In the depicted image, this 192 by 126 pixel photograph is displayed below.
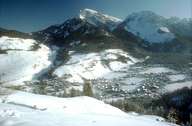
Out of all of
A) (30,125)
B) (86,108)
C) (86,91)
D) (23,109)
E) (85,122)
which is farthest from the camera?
(86,91)

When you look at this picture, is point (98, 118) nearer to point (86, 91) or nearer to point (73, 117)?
point (73, 117)

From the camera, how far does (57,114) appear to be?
1406cm

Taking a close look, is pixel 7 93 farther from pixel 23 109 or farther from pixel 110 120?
Answer: pixel 110 120

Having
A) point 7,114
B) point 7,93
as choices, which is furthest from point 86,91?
point 7,114

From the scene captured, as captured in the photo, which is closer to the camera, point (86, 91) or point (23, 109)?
point (23, 109)

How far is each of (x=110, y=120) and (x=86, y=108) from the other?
3.48 meters

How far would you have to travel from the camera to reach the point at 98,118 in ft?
44.9

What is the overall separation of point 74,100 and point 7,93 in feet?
12.8

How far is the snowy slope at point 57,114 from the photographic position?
41.0ft

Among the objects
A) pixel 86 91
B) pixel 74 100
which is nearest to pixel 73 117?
pixel 74 100

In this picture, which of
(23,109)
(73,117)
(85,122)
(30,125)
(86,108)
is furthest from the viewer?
(86,108)

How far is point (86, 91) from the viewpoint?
8012 centimetres

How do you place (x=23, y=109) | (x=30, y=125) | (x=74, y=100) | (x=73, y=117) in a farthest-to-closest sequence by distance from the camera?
(x=74, y=100), (x=23, y=109), (x=73, y=117), (x=30, y=125)

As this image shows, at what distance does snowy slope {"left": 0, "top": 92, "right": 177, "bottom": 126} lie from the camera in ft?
41.0
